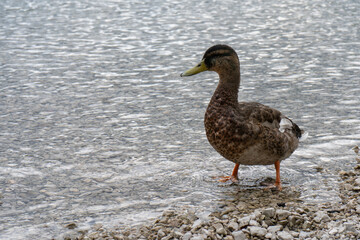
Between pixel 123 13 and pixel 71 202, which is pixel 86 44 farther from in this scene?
pixel 71 202

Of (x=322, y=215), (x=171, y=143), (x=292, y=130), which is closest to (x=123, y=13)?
(x=171, y=143)

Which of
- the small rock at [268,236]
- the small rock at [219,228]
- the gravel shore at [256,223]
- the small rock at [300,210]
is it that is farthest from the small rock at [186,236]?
the small rock at [300,210]

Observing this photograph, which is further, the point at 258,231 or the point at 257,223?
the point at 257,223

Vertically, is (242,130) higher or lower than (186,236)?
higher

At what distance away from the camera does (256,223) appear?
563cm

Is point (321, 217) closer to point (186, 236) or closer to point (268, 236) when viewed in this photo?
point (268, 236)

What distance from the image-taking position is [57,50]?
1680 cm

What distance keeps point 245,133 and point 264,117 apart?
1.39 feet

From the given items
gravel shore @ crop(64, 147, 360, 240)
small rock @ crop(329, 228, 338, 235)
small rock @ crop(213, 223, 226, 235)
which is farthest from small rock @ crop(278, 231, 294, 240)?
small rock @ crop(213, 223, 226, 235)

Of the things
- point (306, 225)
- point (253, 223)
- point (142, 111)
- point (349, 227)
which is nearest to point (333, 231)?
point (349, 227)

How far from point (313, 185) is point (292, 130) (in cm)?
75

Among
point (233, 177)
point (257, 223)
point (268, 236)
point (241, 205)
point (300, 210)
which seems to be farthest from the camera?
point (233, 177)

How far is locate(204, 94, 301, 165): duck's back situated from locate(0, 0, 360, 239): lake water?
0.64m

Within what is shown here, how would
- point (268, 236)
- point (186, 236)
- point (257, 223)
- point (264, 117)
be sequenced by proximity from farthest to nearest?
point (264, 117) < point (257, 223) < point (186, 236) < point (268, 236)
